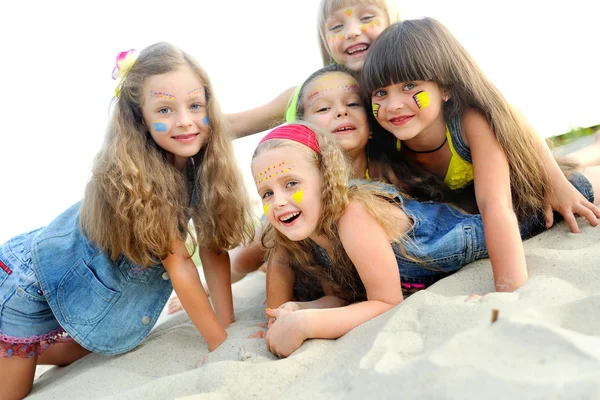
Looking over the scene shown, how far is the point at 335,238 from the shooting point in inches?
A: 85.4

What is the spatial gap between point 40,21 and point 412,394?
12629 millimetres

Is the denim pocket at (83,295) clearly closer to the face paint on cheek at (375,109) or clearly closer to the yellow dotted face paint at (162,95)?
the yellow dotted face paint at (162,95)

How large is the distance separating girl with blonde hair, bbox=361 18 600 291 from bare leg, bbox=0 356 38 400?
1.87 metres

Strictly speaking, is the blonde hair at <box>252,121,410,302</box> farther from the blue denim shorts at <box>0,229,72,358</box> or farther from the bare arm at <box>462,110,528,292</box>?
the blue denim shorts at <box>0,229,72,358</box>

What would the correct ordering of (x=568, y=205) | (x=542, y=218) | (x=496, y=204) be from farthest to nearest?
(x=542, y=218) → (x=568, y=205) → (x=496, y=204)

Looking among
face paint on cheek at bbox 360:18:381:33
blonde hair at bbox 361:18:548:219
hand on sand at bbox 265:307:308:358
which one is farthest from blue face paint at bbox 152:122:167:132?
face paint on cheek at bbox 360:18:381:33

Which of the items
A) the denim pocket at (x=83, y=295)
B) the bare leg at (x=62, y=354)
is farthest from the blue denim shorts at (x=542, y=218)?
the bare leg at (x=62, y=354)

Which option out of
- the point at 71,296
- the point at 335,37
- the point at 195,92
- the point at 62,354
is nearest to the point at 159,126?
the point at 195,92

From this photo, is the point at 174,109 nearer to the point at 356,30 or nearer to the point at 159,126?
the point at 159,126

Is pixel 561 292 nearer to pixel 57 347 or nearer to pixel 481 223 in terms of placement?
pixel 481 223

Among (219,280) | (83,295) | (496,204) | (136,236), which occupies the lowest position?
(219,280)

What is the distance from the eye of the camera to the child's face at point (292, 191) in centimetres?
211

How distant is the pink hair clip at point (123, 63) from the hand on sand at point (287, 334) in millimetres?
1323

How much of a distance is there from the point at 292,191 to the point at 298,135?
0.24 metres
